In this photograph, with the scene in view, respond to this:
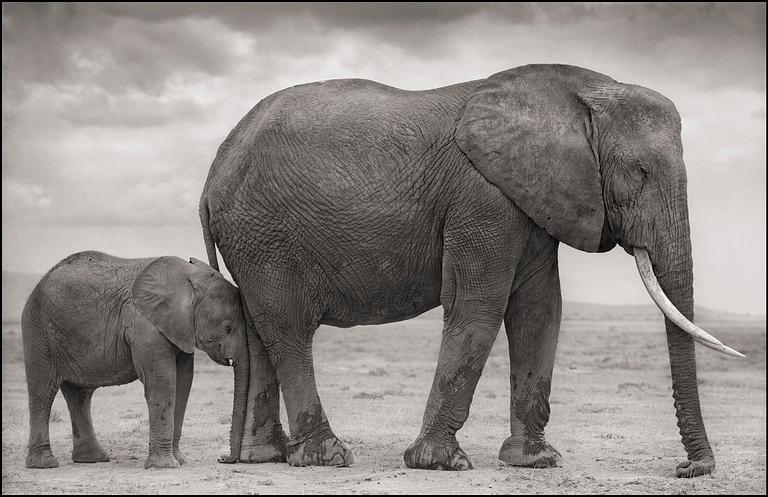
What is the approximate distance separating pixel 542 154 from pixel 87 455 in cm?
518

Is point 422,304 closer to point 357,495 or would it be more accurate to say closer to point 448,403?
point 448,403

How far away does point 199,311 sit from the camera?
36.0ft

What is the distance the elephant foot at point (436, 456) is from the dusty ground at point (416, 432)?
0.59 ft

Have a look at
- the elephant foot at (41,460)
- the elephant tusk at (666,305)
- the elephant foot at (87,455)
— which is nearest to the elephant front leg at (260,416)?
the elephant foot at (87,455)

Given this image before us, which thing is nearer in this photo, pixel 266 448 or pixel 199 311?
pixel 199 311

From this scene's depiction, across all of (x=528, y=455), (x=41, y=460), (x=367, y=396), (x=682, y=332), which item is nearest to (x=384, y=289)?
(x=528, y=455)

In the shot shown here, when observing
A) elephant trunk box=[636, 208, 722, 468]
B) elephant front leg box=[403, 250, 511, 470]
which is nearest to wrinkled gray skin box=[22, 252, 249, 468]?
elephant front leg box=[403, 250, 511, 470]

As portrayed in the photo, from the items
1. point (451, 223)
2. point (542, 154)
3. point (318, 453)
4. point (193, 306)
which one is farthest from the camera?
point (318, 453)

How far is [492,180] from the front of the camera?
10547mm

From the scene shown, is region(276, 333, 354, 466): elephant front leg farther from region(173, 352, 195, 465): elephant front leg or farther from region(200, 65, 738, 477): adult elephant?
region(173, 352, 195, 465): elephant front leg

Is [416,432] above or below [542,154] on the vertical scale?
below

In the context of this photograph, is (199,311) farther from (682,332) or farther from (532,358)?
(682,332)

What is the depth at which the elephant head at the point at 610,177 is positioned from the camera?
10359 mm

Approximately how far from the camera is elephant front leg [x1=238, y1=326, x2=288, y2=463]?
1142cm
